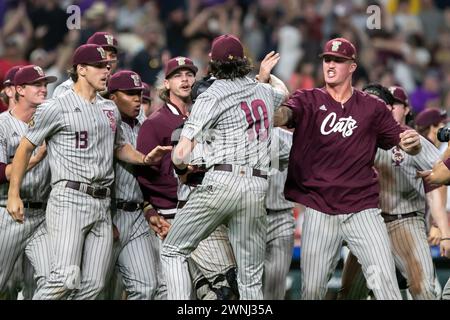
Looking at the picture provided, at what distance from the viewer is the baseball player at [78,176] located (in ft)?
27.9

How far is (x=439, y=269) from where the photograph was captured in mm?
11227

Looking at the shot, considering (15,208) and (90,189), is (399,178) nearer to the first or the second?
(90,189)

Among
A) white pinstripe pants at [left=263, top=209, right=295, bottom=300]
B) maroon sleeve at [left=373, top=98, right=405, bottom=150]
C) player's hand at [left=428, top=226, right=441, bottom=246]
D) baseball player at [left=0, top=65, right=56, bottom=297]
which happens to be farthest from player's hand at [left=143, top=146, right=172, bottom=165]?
player's hand at [left=428, top=226, right=441, bottom=246]

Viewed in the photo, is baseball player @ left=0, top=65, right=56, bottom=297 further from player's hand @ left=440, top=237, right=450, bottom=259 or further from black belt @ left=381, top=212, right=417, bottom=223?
player's hand @ left=440, top=237, right=450, bottom=259

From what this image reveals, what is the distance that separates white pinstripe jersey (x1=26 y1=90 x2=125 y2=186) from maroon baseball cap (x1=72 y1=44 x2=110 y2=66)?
10.2 inches

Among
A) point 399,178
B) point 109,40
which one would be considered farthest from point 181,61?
point 399,178

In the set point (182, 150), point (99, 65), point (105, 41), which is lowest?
point (182, 150)

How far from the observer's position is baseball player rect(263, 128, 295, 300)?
9758mm

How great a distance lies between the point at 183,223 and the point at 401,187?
7.36ft

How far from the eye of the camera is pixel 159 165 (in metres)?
9.39

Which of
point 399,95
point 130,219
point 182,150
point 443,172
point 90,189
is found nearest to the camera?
point 182,150

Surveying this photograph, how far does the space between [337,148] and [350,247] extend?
77 centimetres

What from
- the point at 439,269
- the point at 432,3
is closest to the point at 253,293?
the point at 439,269
